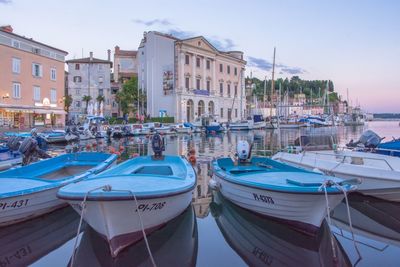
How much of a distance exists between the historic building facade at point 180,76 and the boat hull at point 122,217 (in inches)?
2029

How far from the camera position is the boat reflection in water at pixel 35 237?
22.8 feet

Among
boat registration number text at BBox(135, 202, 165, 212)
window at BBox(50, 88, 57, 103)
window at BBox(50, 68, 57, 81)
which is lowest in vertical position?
boat registration number text at BBox(135, 202, 165, 212)

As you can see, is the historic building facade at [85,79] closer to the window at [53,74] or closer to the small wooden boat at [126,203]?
the window at [53,74]

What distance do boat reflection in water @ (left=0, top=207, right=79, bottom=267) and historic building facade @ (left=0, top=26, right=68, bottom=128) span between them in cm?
3646

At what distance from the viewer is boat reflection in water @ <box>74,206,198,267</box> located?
21.5 feet

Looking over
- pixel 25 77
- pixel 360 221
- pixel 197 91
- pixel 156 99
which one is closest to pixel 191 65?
pixel 197 91

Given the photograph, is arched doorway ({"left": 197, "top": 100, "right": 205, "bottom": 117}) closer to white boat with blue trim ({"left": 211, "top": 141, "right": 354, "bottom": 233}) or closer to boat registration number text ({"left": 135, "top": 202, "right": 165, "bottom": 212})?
white boat with blue trim ({"left": 211, "top": 141, "right": 354, "bottom": 233})

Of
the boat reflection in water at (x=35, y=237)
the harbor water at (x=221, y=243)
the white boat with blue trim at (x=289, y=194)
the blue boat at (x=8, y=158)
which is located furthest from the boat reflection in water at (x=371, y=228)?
the blue boat at (x=8, y=158)

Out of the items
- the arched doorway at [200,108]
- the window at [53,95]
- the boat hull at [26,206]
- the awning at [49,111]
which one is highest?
the window at [53,95]

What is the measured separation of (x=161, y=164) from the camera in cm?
1100

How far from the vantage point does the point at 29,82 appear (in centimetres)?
4512

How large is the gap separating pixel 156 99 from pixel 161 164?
168ft

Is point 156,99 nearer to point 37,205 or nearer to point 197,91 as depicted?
point 197,91

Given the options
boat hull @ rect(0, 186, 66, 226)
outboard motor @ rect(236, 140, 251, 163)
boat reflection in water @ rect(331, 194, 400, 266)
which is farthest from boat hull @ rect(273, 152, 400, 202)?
boat hull @ rect(0, 186, 66, 226)
